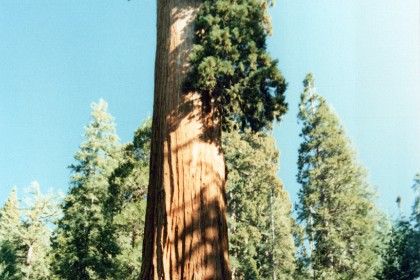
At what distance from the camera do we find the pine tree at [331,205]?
1917 cm

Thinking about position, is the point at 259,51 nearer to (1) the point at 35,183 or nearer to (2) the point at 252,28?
(2) the point at 252,28

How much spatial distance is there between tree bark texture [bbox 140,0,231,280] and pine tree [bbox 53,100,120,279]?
15.7 meters

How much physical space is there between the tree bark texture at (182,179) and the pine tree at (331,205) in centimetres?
1714

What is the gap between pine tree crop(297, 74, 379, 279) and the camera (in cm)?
1917

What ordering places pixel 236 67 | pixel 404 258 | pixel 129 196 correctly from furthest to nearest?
1. pixel 129 196
2. pixel 404 258
3. pixel 236 67

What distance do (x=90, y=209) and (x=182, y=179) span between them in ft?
60.8

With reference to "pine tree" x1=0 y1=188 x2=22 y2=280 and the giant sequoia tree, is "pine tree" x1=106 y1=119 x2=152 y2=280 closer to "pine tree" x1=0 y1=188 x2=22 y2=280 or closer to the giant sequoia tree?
the giant sequoia tree

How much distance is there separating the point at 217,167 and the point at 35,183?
1263 inches

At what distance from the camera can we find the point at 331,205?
21.2m

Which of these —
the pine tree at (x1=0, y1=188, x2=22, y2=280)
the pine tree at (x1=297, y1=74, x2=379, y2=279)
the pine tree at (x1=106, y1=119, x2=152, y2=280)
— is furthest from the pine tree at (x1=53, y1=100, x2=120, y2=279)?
the pine tree at (x1=0, y1=188, x2=22, y2=280)

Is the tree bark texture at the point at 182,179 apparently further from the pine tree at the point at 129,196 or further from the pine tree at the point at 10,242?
the pine tree at the point at 10,242

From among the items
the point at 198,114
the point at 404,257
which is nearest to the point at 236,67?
the point at 198,114

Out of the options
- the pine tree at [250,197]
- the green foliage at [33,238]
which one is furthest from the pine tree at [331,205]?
the green foliage at [33,238]

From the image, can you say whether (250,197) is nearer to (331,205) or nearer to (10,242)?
(331,205)
